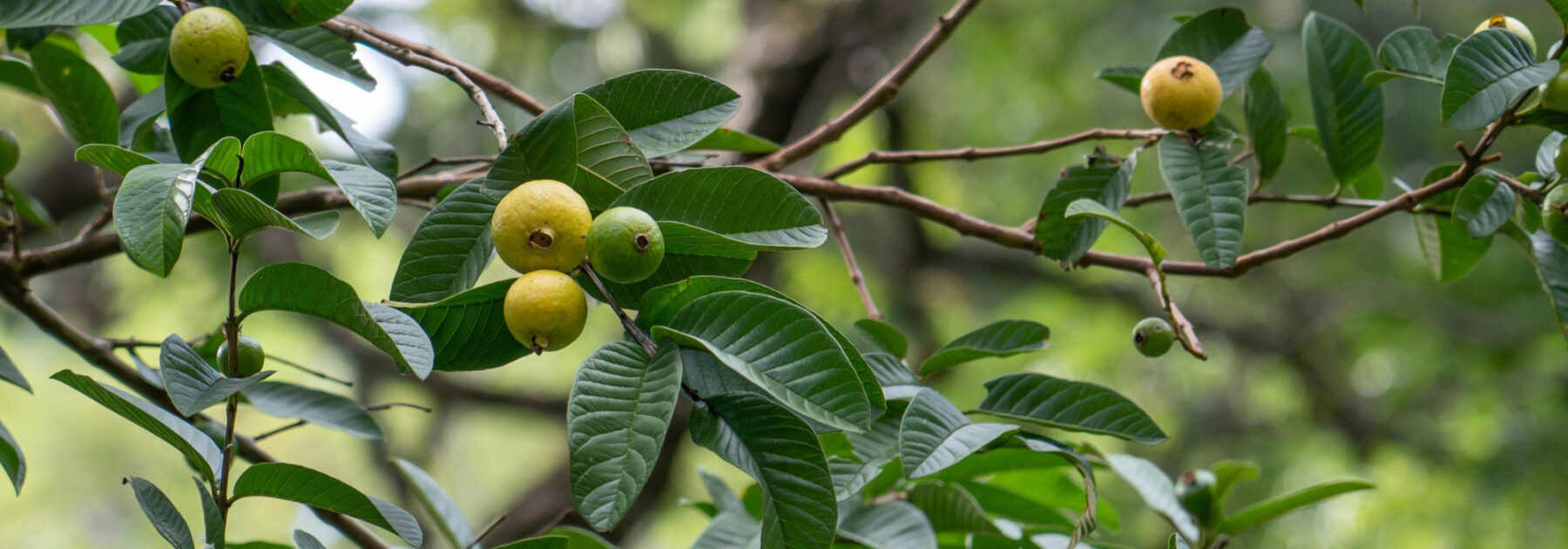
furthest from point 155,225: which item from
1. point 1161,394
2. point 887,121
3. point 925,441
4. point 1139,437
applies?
point 1161,394

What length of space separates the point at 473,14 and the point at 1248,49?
164 inches

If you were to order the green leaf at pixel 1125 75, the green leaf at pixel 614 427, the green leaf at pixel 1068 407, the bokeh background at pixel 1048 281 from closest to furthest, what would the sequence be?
1. the green leaf at pixel 614 427
2. the green leaf at pixel 1068 407
3. the green leaf at pixel 1125 75
4. the bokeh background at pixel 1048 281

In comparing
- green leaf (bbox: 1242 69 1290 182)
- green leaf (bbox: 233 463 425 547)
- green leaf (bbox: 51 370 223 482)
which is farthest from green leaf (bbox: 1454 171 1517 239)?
green leaf (bbox: 51 370 223 482)

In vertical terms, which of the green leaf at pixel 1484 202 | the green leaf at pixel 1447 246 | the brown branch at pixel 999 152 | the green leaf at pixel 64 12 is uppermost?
the green leaf at pixel 64 12

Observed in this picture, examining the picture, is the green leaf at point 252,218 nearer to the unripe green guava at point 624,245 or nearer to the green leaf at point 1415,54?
the unripe green guava at point 624,245

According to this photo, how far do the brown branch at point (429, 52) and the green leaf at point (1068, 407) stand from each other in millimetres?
405

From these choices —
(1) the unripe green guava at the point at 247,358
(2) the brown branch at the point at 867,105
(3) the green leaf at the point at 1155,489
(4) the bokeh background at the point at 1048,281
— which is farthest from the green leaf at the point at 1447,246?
(4) the bokeh background at the point at 1048,281

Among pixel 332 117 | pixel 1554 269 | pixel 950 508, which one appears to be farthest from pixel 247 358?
pixel 1554 269

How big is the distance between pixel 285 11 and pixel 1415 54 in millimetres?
842

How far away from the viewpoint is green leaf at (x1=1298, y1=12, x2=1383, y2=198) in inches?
34.2

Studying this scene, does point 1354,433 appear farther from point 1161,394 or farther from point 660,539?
point 660,539

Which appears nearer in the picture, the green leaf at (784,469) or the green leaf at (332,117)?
the green leaf at (784,469)

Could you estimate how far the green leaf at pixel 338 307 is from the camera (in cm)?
49

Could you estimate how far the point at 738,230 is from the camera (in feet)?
1.86
